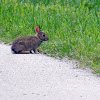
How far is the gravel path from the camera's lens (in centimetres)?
491

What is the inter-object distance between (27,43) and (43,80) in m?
2.95

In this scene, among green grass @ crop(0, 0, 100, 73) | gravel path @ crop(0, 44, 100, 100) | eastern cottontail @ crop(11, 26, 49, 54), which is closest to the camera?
gravel path @ crop(0, 44, 100, 100)

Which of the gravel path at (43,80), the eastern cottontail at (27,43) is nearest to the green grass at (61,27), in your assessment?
the eastern cottontail at (27,43)

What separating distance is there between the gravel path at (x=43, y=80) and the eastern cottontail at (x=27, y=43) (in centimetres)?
57

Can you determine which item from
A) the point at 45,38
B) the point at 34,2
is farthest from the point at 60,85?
the point at 34,2

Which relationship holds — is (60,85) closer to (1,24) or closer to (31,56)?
(31,56)

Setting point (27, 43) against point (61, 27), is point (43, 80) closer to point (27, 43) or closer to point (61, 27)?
point (27, 43)

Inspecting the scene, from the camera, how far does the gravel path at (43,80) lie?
16.1 feet

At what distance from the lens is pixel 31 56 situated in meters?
7.82

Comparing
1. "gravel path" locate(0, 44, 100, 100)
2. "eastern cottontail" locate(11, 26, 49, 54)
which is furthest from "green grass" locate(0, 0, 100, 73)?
"gravel path" locate(0, 44, 100, 100)

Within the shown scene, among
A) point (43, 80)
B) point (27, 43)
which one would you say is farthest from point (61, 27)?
point (43, 80)

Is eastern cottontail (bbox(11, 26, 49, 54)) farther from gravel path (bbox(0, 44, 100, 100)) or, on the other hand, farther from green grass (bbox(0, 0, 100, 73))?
gravel path (bbox(0, 44, 100, 100))

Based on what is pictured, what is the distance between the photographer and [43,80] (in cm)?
583

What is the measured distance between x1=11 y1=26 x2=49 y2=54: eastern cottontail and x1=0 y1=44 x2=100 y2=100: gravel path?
1.88ft
